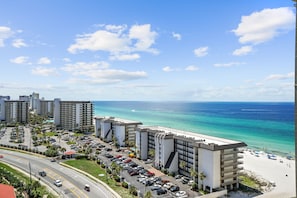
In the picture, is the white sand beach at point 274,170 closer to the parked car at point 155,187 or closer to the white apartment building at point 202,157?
the white apartment building at point 202,157

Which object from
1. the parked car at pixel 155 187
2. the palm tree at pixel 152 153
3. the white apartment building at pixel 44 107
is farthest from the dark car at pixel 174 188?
the white apartment building at pixel 44 107

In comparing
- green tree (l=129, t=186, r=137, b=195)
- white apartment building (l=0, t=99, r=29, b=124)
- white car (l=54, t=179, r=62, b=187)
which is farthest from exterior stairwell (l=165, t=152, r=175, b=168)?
white apartment building (l=0, t=99, r=29, b=124)

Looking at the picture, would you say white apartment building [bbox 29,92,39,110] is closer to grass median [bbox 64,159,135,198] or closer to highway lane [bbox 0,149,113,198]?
highway lane [bbox 0,149,113,198]

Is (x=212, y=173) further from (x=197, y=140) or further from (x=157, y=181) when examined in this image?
(x=157, y=181)

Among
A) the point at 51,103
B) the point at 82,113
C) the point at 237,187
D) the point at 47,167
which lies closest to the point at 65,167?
the point at 47,167

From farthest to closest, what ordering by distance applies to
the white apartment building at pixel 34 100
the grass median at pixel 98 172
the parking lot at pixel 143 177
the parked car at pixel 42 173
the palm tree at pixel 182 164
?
the white apartment building at pixel 34 100, the palm tree at pixel 182 164, the parked car at pixel 42 173, the parking lot at pixel 143 177, the grass median at pixel 98 172

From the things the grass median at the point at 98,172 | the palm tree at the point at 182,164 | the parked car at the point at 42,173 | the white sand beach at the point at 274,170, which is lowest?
the white sand beach at the point at 274,170
